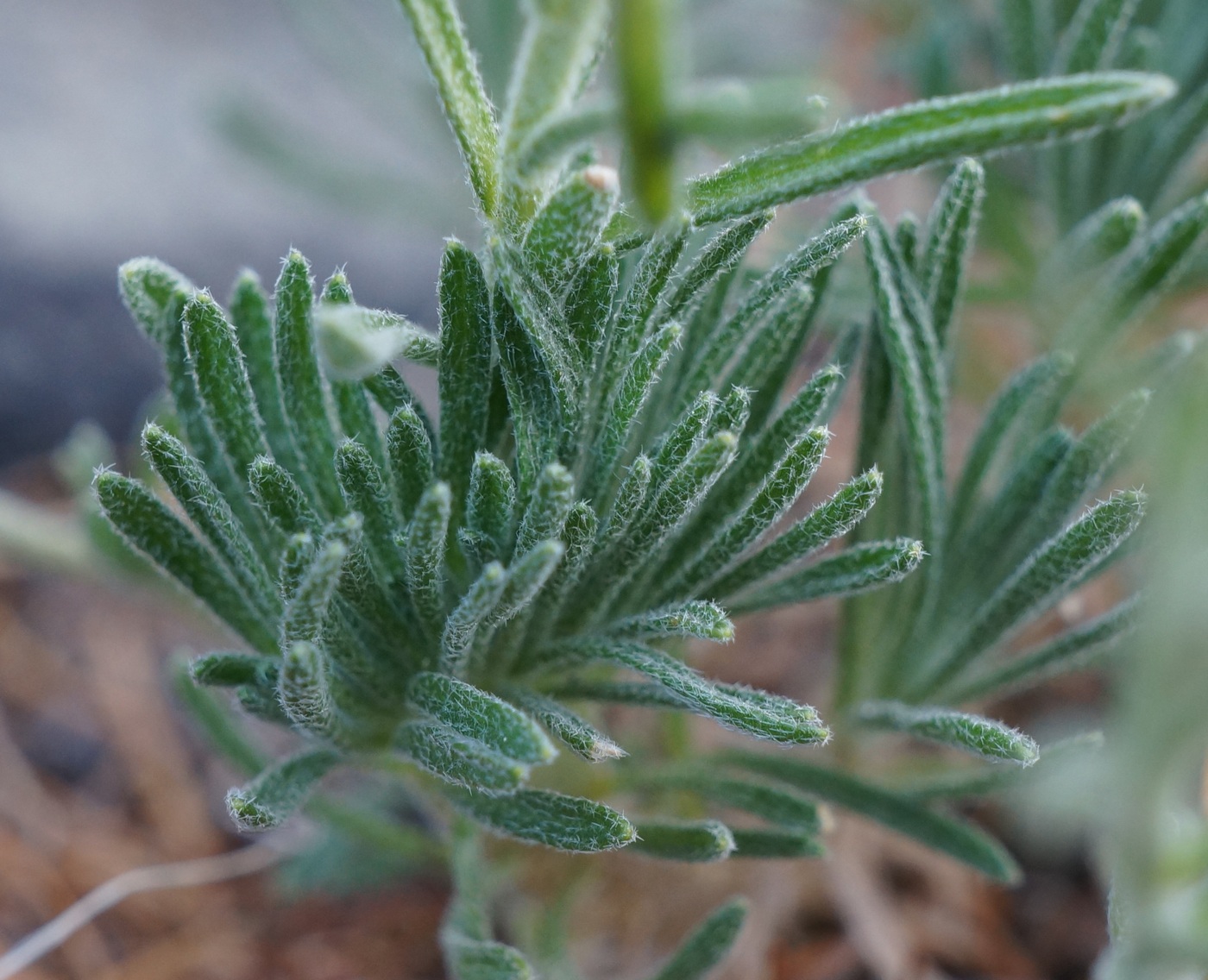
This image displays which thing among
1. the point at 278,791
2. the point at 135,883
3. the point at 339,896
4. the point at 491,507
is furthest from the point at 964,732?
the point at 135,883

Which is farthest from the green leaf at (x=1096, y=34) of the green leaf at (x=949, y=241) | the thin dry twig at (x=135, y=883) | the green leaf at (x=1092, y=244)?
the thin dry twig at (x=135, y=883)

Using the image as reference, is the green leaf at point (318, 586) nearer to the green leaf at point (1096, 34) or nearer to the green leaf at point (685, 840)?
the green leaf at point (685, 840)

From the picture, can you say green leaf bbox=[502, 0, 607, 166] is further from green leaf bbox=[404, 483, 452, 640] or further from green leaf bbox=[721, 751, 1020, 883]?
green leaf bbox=[721, 751, 1020, 883]

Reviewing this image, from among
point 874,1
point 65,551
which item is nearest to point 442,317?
point 65,551

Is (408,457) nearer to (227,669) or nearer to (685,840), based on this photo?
(227,669)

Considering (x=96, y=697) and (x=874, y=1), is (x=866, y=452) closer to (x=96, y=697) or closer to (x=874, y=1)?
(x=96, y=697)

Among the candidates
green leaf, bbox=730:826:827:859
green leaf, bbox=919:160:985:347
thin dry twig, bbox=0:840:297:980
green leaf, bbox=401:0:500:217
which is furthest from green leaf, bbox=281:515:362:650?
thin dry twig, bbox=0:840:297:980
